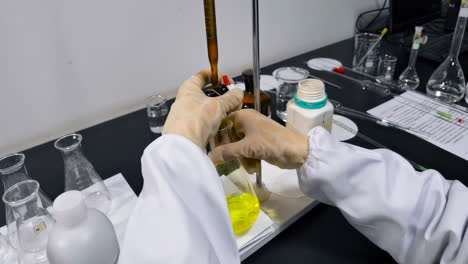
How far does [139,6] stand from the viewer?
3.51 feet

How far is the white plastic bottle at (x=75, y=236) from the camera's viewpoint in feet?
1.59

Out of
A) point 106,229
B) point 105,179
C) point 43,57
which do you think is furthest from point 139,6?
point 106,229

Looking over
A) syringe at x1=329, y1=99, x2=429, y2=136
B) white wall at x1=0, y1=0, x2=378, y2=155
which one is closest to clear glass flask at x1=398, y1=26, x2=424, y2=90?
syringe at x1=329, y1=99, x2=429, y2=136

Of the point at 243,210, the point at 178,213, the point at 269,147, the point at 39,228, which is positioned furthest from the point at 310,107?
the point at 39,228

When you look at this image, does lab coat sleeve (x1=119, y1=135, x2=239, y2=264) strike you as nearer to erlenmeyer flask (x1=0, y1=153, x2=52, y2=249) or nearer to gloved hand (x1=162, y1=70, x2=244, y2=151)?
gloved hand (x1=162, y1=70, x2=244, y2=151)

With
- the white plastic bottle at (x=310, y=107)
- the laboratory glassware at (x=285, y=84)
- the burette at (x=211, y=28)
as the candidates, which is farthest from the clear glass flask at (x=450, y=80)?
the burette at (x=211, y=28)

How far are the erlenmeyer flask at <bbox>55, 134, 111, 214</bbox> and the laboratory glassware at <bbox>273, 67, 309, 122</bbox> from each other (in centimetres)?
58

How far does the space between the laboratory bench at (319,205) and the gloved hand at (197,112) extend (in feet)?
0.92

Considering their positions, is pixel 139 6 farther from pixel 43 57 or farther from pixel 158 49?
pixel 43 57

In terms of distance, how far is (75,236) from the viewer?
492 mm

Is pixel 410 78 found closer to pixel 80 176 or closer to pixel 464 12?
pixel 464 12

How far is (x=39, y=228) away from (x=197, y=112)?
410mm

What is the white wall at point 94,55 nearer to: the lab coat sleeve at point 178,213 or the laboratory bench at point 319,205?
the laboratory bench at point 319,205

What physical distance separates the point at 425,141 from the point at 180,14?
3.06 feet
